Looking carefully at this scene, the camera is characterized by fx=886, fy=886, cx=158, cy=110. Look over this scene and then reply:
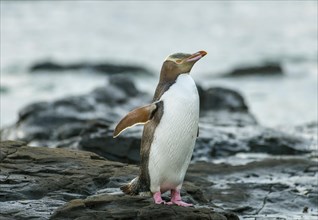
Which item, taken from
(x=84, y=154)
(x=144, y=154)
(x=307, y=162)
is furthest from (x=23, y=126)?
(x=144, y=154)

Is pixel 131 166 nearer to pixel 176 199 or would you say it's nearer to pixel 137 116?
pixel 176 199

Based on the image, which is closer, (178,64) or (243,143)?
(178,64)

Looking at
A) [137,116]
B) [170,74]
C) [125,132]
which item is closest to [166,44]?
[125,132]

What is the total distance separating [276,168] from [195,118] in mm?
3936

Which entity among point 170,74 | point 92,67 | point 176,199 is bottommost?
point 92,67

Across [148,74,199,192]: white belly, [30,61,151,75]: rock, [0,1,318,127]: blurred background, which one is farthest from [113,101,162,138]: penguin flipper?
[30,61,151,75]: rock

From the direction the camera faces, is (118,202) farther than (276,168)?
No

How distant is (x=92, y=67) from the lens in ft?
85.1

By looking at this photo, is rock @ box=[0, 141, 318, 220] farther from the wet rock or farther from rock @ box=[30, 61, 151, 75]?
rock @ box=[30, 61, 151, 75]

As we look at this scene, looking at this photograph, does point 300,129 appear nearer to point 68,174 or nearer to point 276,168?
point 276,168

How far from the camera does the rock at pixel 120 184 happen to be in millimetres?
6715

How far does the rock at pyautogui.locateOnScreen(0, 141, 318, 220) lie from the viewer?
264 inches

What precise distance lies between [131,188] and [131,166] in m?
1.12

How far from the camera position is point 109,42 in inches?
1309
